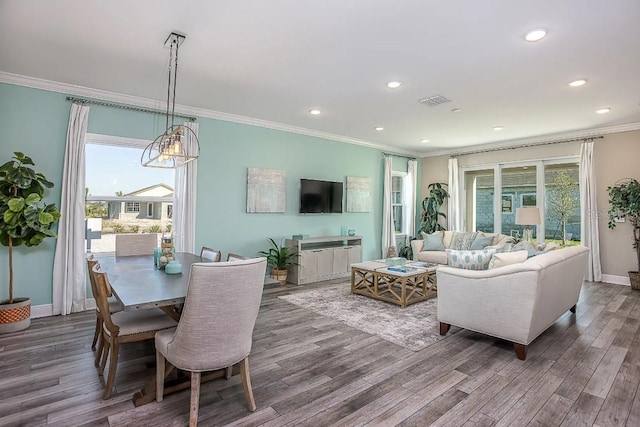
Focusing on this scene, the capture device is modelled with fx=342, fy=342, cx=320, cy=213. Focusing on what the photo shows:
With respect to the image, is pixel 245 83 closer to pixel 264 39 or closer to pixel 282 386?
pixel 264 39

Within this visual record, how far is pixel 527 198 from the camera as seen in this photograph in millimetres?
7078

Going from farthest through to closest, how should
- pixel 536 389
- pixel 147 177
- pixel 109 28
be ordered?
pixel 147 177, pixel 109 28, pixel 536 389

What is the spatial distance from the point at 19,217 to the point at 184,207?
5.95 ft

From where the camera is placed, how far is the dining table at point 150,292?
2.02 m

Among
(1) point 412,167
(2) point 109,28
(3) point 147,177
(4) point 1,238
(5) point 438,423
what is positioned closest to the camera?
(5) point 438,423

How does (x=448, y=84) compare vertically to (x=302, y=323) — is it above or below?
above

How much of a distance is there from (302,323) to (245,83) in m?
2.85

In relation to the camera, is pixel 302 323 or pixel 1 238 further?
pixel 302 323

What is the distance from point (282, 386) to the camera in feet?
8.18

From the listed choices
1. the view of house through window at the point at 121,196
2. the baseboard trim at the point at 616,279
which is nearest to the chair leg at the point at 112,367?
the view of house through window at the point at 121,196

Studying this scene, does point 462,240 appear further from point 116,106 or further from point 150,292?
point 116,106

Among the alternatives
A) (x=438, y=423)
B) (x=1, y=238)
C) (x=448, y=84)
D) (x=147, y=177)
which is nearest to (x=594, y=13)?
(x=448, y=84)

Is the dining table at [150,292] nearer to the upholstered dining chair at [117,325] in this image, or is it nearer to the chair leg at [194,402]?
the upholstered dining chair at [117,325]

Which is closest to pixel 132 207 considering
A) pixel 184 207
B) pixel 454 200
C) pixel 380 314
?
pixel 184 207
